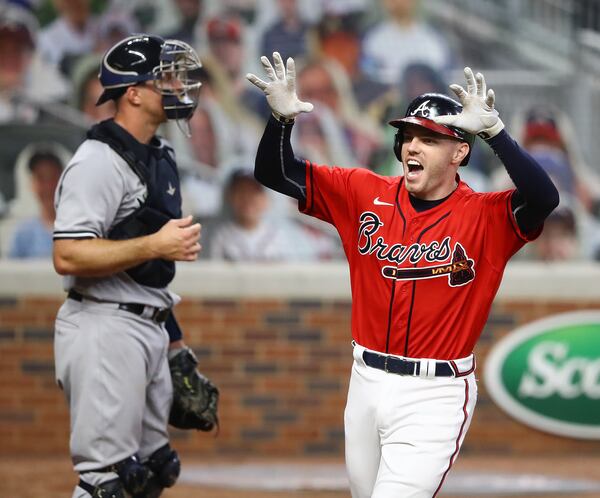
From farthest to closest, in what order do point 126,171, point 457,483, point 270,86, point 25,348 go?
point 25,348
point 457,483
point 126,171
point 270,86

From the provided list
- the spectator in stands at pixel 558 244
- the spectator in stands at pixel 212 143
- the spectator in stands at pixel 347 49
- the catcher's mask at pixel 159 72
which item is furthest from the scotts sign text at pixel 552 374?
the catcher's mask at pixel 159 72

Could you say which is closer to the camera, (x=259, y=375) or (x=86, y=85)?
(x=259, y=375)

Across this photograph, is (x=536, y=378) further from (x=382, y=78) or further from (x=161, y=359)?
(x=161, y=359)

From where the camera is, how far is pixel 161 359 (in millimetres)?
4750

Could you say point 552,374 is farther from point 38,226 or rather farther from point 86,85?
point 86,85

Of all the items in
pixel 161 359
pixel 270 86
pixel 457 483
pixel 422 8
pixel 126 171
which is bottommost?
pixel 457 483

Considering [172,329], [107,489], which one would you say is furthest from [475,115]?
[107,489]

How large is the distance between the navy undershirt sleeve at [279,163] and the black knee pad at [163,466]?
1.21 m

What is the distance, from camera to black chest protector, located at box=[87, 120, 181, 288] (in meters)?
4.56

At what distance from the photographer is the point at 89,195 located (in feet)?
14.5

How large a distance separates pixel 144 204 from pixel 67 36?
3561 mm

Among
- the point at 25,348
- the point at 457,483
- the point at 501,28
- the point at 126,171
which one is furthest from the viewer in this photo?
the point at 501,28

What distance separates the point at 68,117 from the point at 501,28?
2.84m

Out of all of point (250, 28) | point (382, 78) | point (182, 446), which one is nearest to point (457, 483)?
point (182, 446)
